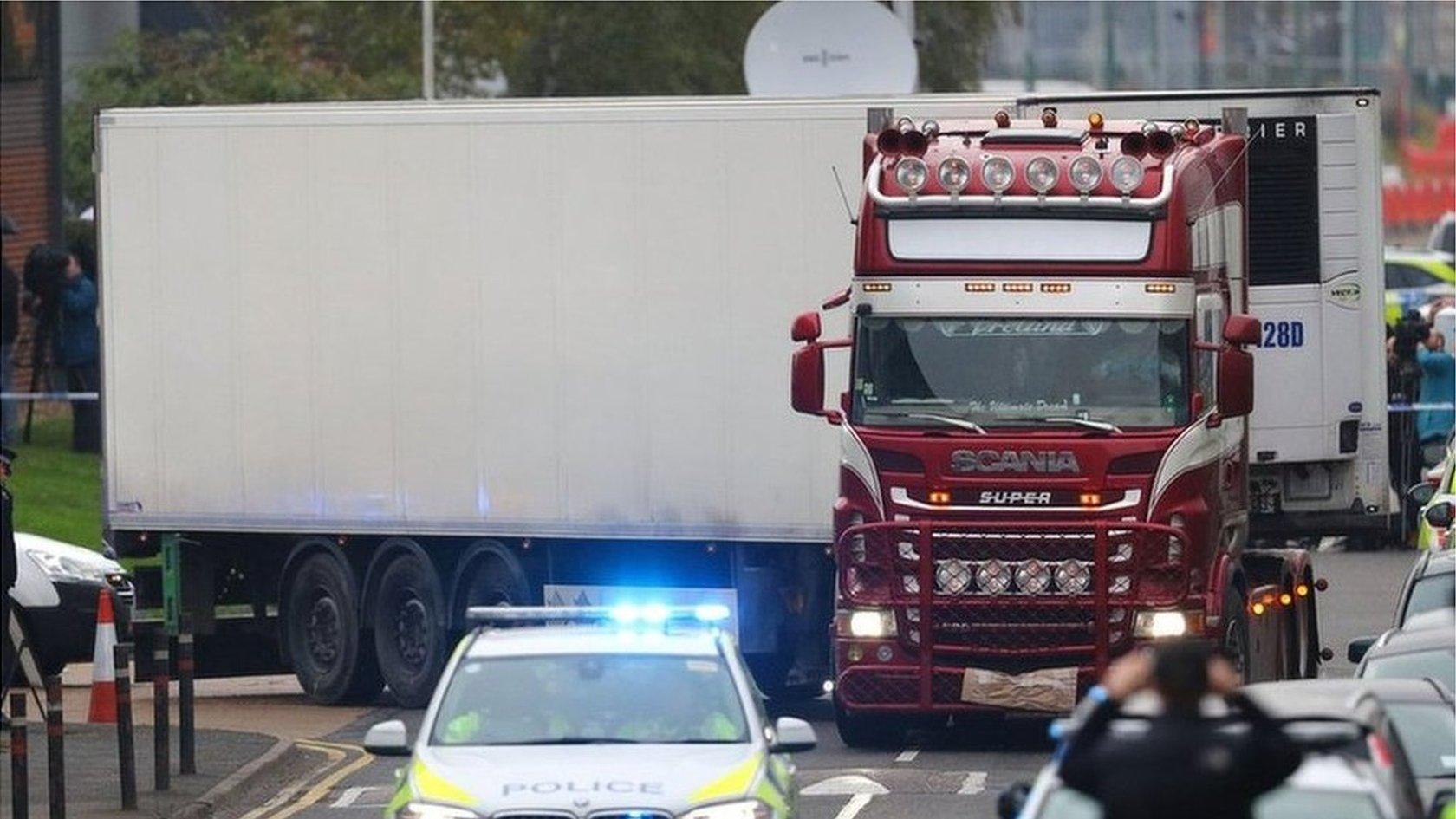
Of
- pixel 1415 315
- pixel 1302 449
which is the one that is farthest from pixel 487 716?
pixel 1415 315

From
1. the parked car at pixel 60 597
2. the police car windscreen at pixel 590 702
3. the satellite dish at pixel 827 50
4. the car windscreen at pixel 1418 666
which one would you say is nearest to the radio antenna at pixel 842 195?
the parked car at pixel 60 597

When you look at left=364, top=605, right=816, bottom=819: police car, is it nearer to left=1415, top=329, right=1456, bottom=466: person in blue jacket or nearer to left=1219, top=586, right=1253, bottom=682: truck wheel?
left=1219, top=586, right=1253, bottom=682: truck wheel

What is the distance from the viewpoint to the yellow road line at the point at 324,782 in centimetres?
1872

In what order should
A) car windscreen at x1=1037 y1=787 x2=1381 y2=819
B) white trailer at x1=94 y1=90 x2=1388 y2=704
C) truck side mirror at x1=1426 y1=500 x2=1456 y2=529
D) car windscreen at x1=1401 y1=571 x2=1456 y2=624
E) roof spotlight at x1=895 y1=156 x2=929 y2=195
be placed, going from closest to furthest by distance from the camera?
car windscreen at x1=1037 y1=787 x2=1381 y2=819 < car windscreen at x1=1401 y1=571 x2=1456 y2=624 < roof spotlight at x1=895 y1=156 x2=929 y2=195 < truck side mirror at x1=1426 y1=500 x2=1456 y2=529 < white trailer at x1=94 y1=90 x2=1388 y2=704

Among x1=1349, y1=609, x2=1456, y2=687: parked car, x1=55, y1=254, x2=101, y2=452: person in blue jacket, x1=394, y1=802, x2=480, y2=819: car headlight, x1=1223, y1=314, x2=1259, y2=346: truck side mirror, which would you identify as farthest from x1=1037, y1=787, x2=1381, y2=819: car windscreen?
x1=55, y1=254, x2=101, y2=452: person in blue jacket

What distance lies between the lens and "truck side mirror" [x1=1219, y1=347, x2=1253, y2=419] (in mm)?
19453

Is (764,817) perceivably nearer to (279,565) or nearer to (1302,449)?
(1302,449)

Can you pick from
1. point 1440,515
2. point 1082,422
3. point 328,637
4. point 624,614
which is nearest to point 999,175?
point 1082,422

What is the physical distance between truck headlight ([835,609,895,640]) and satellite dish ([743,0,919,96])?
8677 millimetres

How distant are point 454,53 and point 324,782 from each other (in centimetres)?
2937

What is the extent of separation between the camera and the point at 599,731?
14.1 meters

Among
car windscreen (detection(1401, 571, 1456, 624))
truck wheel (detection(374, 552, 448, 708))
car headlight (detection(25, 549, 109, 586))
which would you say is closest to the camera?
car windscreen (detection(1401, 571, 1456, 624))

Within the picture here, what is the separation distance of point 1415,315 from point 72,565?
1792 centimetres

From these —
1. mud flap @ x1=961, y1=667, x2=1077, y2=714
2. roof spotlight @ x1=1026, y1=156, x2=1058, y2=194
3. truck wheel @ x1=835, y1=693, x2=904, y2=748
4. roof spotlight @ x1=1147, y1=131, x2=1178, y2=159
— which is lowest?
truck wheel @ x1=835, y1=693, x2=904, y2=748
